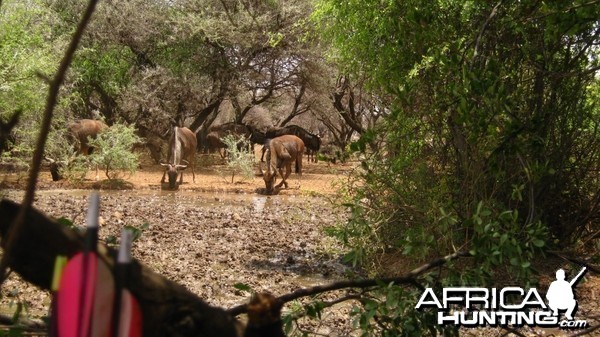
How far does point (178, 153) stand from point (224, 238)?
9512mm

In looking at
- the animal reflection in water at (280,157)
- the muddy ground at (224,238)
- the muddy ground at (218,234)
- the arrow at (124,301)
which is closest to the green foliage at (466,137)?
the muddy ground at (224,238)

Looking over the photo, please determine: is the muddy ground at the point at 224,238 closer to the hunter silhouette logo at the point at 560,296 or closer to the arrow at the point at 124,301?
the hunter silhouette logo at the point at 560,296

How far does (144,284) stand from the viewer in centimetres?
125

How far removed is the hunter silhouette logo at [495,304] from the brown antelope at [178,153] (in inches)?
612

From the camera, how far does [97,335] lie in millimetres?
1012

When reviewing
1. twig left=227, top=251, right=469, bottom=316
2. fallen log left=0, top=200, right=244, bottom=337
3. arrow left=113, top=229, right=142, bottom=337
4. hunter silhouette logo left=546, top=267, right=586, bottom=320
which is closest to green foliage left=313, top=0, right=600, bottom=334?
hunter silhouette logo left=546, top=267, right=586, bottom=320

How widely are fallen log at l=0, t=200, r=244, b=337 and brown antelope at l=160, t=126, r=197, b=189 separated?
17409mm

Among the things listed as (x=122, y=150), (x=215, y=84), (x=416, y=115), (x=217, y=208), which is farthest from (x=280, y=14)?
(x=416, y=115)

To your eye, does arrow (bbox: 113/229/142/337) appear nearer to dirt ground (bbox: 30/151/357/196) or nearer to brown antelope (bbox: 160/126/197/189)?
dirt ground (bbox: 30/151/357/196)

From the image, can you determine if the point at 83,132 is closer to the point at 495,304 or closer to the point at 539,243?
the point at 495,304

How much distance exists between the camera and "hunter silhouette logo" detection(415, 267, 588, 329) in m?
2.74

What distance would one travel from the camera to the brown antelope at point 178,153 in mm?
18594

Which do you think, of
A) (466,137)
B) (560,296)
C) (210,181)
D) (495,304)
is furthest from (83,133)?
(495,304)

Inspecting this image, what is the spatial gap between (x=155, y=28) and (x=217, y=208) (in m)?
11.3
